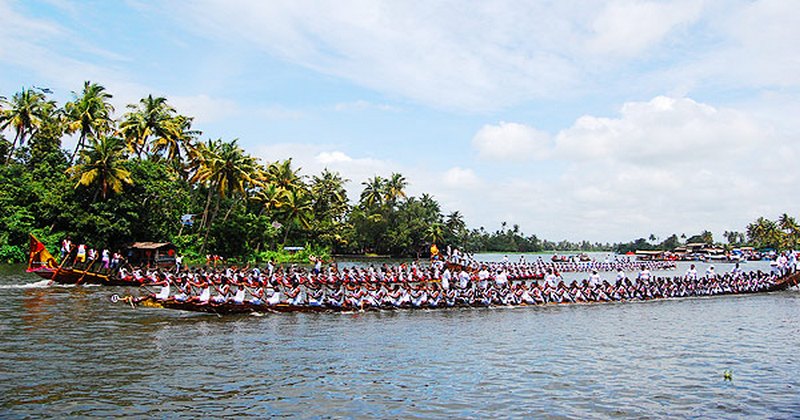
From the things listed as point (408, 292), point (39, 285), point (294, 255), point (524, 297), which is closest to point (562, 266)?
point (294, 255)

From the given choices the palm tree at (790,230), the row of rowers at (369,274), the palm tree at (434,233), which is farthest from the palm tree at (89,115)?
the palm tree at (790,230)

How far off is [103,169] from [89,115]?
26.2ft

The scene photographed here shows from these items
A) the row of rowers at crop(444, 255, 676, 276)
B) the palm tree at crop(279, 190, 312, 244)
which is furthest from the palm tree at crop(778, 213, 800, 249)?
the palm tree at crop(279, 190, 312, 244)

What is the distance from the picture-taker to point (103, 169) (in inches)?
1658

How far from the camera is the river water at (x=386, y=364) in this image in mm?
11727

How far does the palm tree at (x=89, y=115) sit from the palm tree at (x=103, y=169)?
4978 millimetres

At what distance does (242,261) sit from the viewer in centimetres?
5822

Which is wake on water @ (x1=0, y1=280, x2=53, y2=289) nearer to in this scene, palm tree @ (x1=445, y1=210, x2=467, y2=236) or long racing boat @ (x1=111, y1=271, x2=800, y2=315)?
long racing boat @ (x1=111, y1=271, x2=800, y2=315)

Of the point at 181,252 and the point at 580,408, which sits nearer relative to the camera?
the point at 580,408

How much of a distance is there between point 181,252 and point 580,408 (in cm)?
4434

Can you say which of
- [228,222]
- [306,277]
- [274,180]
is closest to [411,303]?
[306,277]

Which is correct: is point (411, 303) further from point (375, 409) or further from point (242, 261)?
point (242, 261)

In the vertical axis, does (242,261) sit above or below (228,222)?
below

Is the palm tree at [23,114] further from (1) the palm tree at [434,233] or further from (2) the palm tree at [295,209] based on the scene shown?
(1) the palm tree at [434,233]
